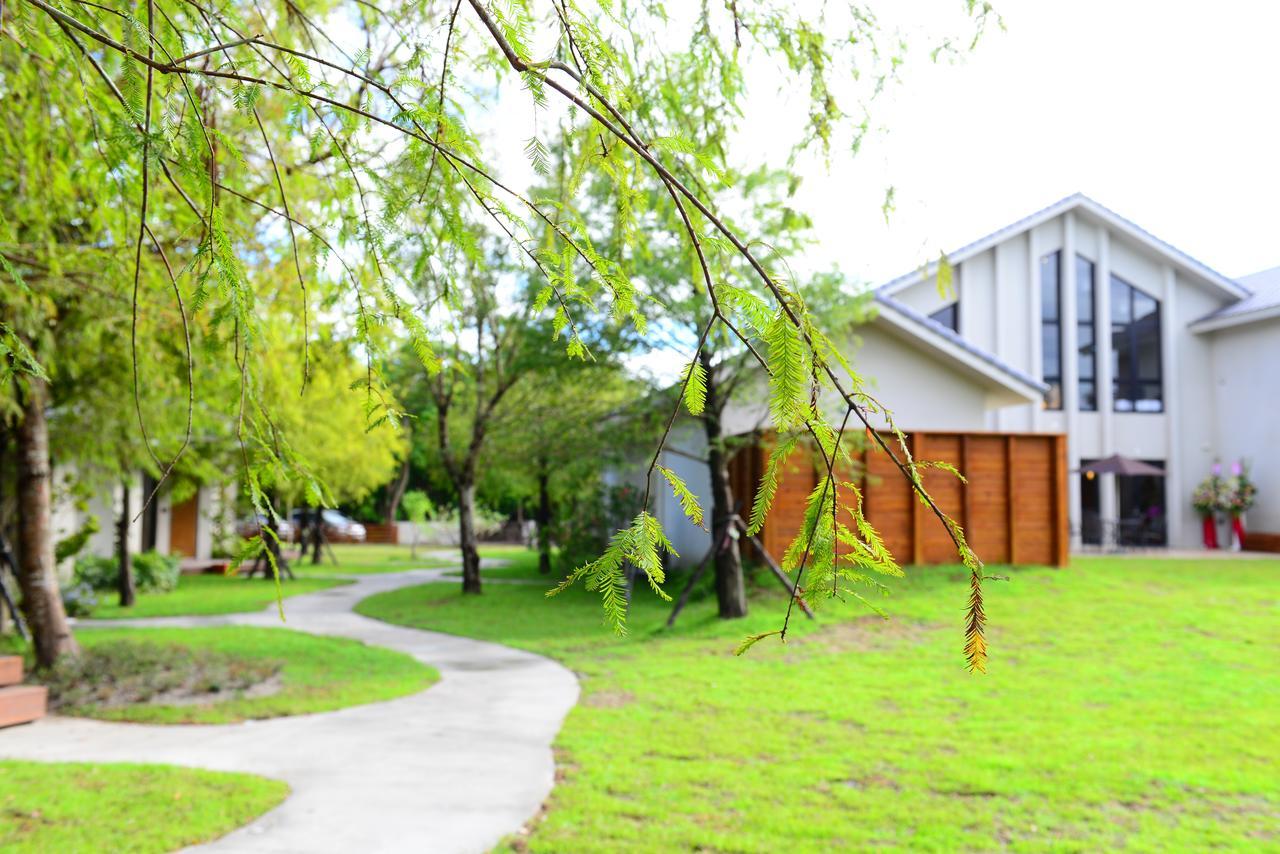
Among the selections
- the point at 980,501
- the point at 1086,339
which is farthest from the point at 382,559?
the point at 980,501

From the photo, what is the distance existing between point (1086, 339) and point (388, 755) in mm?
20558

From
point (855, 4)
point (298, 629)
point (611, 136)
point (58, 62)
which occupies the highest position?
point (855, 4)

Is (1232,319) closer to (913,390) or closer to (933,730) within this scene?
(913,390)

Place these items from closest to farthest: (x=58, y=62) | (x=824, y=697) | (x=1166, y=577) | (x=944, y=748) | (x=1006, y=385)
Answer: (x=58, y=62)
(x=944, y=748)
(x=824, y=697)
(x=1166, y=577)
(x=1006, y=385)

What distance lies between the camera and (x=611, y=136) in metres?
2.09

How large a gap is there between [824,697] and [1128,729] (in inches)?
85.9

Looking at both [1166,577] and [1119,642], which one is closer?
[1119,642]

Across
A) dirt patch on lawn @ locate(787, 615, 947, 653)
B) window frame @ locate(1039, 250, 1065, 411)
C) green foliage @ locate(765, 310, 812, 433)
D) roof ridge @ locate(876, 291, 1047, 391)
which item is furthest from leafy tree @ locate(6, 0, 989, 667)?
window frame @ locate(1039, 250, 1065, 411)

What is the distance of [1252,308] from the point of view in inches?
819

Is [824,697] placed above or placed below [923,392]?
below

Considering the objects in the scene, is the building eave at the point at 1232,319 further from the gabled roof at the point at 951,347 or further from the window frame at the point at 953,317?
the gabled roof at the point at 951,347

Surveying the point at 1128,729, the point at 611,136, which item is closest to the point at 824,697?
the point at 1128,729

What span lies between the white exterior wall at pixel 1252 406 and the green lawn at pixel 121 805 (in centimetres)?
2218

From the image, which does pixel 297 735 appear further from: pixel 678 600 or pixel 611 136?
pixel 678 600
